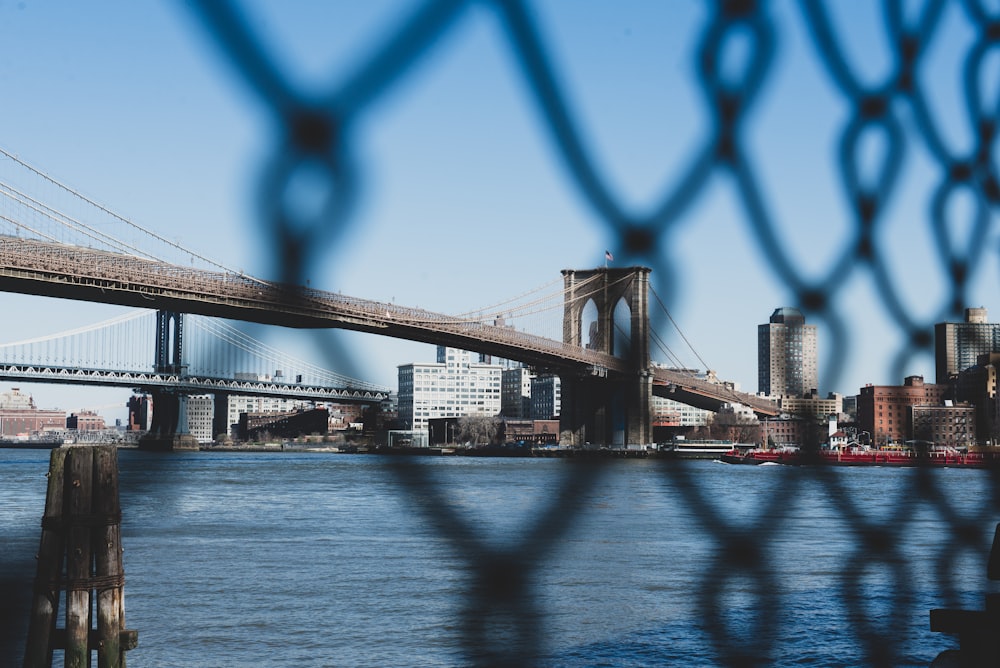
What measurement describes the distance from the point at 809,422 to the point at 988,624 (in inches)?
18.3

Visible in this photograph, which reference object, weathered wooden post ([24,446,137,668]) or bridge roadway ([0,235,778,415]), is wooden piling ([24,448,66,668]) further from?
bridge roadway ([0,235,778,415])

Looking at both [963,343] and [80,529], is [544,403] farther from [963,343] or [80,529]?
[963,343]

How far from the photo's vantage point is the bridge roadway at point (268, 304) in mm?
1335

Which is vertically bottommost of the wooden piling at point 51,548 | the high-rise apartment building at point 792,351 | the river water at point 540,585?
the river water at point 540,585

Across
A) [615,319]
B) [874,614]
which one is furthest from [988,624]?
[874,614]

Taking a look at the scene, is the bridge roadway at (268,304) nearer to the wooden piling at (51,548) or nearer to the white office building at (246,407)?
the wooden piling at (51,548)

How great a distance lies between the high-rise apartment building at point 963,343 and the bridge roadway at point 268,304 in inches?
22.1

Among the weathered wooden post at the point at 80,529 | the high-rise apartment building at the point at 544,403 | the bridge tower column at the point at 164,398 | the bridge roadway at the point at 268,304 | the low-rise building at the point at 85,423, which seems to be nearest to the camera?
the bridge roadway at the point at 268,304

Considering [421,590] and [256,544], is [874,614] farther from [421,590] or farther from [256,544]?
[256,544]

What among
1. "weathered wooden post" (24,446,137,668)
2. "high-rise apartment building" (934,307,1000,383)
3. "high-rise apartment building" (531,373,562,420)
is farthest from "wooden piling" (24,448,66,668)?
"high-rise apartment building" (531,373,562,420)

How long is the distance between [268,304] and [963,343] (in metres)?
2.27

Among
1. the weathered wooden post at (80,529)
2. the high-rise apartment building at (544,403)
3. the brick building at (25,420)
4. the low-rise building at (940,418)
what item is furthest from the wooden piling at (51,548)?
the brick building at (25,420)

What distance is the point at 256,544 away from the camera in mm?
18516

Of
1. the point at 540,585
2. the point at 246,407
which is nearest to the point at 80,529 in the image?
the point at 540,585
